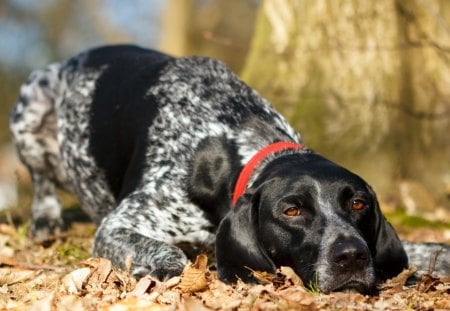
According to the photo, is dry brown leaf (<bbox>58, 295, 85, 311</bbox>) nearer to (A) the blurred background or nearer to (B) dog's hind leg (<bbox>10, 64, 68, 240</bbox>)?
(B) dog's hind leg (<bbox>10, 64, 68, 240</bbox>)

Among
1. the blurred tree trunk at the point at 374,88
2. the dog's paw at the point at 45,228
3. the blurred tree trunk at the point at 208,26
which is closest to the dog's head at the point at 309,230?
the dog's paw at the point at 45,228

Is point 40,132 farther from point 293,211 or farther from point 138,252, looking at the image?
point 293,211

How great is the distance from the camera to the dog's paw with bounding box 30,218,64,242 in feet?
21.9

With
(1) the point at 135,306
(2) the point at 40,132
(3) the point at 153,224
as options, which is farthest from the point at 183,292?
(2) the point at 40,132

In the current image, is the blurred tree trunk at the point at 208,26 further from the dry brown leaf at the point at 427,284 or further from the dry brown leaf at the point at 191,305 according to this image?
the dry brown leaf at the point at 191,305

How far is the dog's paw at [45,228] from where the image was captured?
6.66 metres

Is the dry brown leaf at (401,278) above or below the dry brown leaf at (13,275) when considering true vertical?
above

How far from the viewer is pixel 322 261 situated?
3783mm

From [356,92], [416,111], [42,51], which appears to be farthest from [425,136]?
[42,51]

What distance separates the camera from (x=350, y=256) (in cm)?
369

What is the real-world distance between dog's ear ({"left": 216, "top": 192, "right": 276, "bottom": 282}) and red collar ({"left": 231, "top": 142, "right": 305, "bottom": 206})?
47 centimetres

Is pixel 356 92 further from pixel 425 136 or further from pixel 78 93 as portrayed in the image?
pixel 78 93

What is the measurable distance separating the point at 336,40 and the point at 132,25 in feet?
54.3

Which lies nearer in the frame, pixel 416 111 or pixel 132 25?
pixel 416 111
